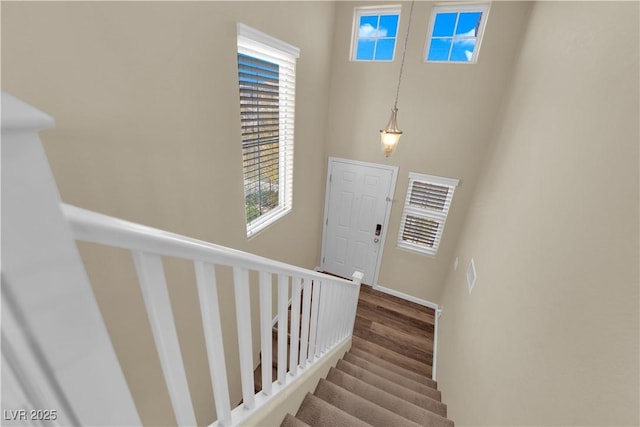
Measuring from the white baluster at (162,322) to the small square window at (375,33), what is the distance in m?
3.60

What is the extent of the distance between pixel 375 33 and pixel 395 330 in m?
3.88

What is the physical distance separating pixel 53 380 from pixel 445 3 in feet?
13.1

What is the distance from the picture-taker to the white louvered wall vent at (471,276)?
2314 mm

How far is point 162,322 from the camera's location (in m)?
0.58

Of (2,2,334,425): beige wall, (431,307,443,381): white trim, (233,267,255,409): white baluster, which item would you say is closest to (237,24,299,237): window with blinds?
(2,2,334,425): beige wall

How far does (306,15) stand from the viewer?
2.65 m

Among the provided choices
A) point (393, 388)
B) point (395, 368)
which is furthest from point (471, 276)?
point (395, 368)

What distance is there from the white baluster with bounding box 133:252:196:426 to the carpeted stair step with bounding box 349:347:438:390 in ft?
8.73

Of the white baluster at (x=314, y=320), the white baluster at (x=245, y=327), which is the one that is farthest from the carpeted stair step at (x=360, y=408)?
the white baluster at (x=245, y=327)

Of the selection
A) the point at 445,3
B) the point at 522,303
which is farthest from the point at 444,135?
the point at 522,303

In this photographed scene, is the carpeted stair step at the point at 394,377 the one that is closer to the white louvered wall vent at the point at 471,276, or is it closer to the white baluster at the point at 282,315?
the white louvered wall vent at the point at 471,276

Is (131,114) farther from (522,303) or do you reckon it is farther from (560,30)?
(560,30)

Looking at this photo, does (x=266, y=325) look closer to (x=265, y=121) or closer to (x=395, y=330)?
(x=265, y=121)

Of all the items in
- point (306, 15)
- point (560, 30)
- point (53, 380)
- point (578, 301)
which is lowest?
point (578, 301)
